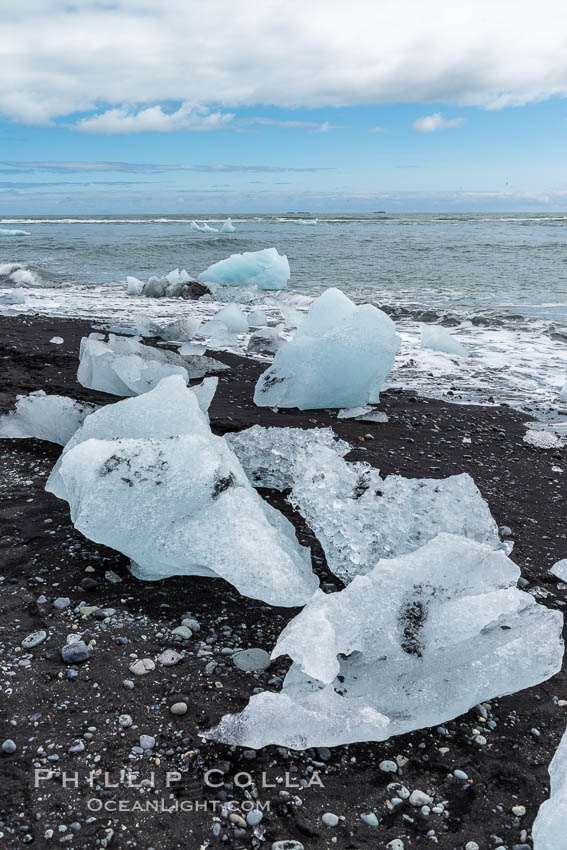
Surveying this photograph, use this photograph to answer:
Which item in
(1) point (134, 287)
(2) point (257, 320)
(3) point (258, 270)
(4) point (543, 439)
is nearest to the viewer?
(4) point (543, 439)

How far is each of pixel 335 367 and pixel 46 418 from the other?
6.89 feet

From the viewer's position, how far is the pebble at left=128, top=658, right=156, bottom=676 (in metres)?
1.99

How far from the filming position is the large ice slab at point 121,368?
4621 millimetres

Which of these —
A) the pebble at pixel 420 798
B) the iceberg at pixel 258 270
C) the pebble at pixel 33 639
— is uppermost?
the iceberg at pixel 258 270

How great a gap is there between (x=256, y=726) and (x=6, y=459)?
2464 millimetres

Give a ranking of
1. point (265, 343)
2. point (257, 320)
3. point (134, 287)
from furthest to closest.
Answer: point (134, 287)
point (257, 320)
point (265, 343)

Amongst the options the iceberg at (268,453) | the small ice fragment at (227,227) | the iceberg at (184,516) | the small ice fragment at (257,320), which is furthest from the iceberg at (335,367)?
the small ice fragment at (227,227)

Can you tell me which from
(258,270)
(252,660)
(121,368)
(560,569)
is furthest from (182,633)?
(258,270)

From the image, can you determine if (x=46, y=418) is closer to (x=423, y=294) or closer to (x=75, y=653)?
(x=75, y=653)

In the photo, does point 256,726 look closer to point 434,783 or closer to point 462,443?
point 434,783

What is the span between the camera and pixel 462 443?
425cm

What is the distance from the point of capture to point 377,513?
2723 mm

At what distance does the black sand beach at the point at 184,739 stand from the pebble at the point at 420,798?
14mm

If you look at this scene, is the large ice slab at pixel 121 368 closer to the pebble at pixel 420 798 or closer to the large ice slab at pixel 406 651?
the large ice slab at pixel 406 651
